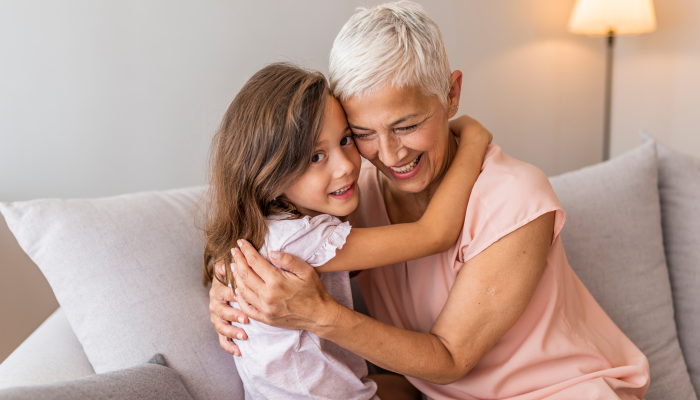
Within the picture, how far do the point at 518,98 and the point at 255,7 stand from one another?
1622mm

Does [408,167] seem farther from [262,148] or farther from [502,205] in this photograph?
[262,148]

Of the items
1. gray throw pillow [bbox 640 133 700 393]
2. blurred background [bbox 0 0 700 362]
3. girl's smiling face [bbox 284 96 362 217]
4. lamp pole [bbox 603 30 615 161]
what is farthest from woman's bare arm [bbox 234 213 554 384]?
lamp pole [bbox 603 30 615 161]

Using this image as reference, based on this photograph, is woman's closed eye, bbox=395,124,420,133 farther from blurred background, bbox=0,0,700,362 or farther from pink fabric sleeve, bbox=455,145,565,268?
blurred background, bbox=0,0,700,362

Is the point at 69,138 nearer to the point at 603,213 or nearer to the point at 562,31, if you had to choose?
the point at 603,213

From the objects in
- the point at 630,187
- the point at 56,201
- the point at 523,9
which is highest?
the point at 523,9

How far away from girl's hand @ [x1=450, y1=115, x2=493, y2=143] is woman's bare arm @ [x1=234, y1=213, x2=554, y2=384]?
289 millimetres

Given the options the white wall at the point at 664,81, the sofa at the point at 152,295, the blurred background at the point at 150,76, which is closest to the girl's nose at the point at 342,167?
the sofa at the point at 152,295

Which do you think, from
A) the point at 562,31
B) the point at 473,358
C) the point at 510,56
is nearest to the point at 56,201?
the point at 473,358

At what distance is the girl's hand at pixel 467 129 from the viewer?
1262 millimetres

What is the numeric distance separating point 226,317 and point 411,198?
23.6 inches

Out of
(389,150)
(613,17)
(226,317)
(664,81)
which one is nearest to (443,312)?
(389,150)

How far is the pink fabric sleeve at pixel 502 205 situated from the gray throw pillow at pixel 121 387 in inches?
27.0

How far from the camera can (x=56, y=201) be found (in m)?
1.23

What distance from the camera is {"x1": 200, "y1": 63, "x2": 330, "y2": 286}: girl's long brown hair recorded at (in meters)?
1.02
